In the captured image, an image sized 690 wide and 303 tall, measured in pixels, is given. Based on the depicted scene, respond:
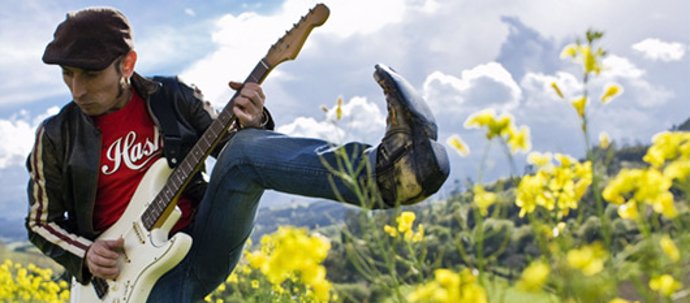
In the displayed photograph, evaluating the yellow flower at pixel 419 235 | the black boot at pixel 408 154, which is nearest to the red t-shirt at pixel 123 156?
the yellow flower at pixel 419 235

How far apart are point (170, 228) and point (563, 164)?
1667 millimetres

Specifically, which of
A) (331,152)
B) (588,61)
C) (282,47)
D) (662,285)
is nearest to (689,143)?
(588,61)

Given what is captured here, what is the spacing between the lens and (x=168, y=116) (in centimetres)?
314

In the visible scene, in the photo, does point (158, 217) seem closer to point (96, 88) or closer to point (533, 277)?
point (96, 88)

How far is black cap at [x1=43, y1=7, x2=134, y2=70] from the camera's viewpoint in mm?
2852

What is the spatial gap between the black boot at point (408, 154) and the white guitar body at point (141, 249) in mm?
945

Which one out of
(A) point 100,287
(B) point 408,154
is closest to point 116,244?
(A) point 100,287

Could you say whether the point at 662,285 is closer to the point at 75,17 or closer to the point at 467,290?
the point at 467,290

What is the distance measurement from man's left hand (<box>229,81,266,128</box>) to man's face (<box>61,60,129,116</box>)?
583 millimetres

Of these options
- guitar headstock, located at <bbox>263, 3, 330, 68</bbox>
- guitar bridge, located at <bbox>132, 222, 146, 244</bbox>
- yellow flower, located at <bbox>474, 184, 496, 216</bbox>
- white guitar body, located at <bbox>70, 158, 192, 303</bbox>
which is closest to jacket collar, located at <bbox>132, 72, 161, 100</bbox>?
white guitar body, located at <bbox>70, 158, 192, 303</bbox>

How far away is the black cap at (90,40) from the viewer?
9.36 ft

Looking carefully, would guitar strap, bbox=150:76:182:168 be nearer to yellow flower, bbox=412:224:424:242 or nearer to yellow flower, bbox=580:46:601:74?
yellow flower, bbox=412:224:424:242

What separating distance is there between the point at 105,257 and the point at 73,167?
42 centimetres

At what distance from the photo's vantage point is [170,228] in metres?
2.97
